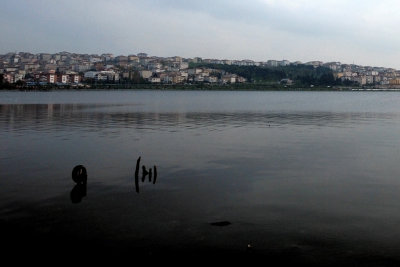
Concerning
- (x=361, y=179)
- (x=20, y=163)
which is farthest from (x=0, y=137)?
(x=361, y=179)

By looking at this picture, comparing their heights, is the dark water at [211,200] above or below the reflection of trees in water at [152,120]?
below

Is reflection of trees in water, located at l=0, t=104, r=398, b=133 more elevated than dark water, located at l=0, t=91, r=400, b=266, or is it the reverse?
reflection of trees in water, located at l=0, t=104, r=398, b=133

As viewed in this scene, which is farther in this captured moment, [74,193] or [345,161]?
[345,161]

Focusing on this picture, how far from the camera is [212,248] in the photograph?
9523 mm

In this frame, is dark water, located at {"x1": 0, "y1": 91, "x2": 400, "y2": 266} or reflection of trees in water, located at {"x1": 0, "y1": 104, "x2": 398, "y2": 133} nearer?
dark water, located at {"x1": 0, "y1": 91, "x2": 400, "y2": 266}

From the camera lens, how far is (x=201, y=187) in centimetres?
1502

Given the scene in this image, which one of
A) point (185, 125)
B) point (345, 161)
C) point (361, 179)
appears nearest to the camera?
point (361, 179)

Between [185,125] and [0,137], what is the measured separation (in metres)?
14.0

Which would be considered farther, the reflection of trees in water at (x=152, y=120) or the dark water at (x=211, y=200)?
the reflection of trees in water at (x=152, y=120)

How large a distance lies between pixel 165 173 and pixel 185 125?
1967 cm

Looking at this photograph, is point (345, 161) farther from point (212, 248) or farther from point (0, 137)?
point (0, 137)

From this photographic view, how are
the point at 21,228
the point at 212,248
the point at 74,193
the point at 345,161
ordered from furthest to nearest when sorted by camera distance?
1. the point at 345,161
2. the point at 74,193
3. the point at 21,228
4. the point at 212,248

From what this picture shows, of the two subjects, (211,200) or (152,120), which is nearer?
(211,200)

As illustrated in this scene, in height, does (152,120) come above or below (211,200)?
above
